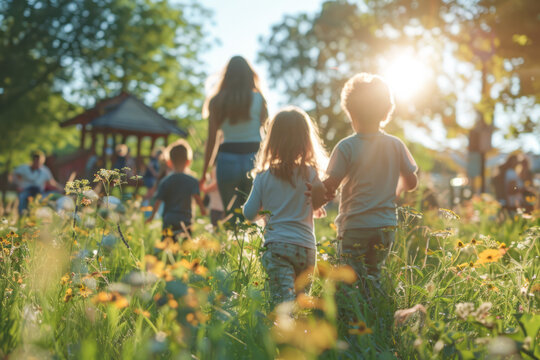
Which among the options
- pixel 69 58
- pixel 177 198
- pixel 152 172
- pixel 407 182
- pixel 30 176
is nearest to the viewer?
pixel 407 182

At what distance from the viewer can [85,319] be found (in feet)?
6.53

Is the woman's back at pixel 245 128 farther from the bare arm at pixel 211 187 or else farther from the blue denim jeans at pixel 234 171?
the bare arm at pixel 211 187

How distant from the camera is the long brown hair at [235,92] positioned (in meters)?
4.14

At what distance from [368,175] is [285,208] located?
555 millimetres

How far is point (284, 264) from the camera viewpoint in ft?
9.13

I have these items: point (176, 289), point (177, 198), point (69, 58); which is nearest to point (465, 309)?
point (176, 289)

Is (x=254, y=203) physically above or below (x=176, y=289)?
above

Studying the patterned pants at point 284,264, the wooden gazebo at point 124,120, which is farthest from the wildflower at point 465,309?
the wooden gazebo at point 124,120

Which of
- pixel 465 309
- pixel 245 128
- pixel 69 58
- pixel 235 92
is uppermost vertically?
pixel 69 58

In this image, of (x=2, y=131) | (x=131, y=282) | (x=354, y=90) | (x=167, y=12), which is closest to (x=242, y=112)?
(x=354, y=90)

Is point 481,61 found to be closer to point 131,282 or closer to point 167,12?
point 131,282

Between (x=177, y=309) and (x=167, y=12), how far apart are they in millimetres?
24690

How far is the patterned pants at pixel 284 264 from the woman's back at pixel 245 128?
1586 millimetres

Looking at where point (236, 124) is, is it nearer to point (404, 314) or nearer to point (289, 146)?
point (289, 146)
